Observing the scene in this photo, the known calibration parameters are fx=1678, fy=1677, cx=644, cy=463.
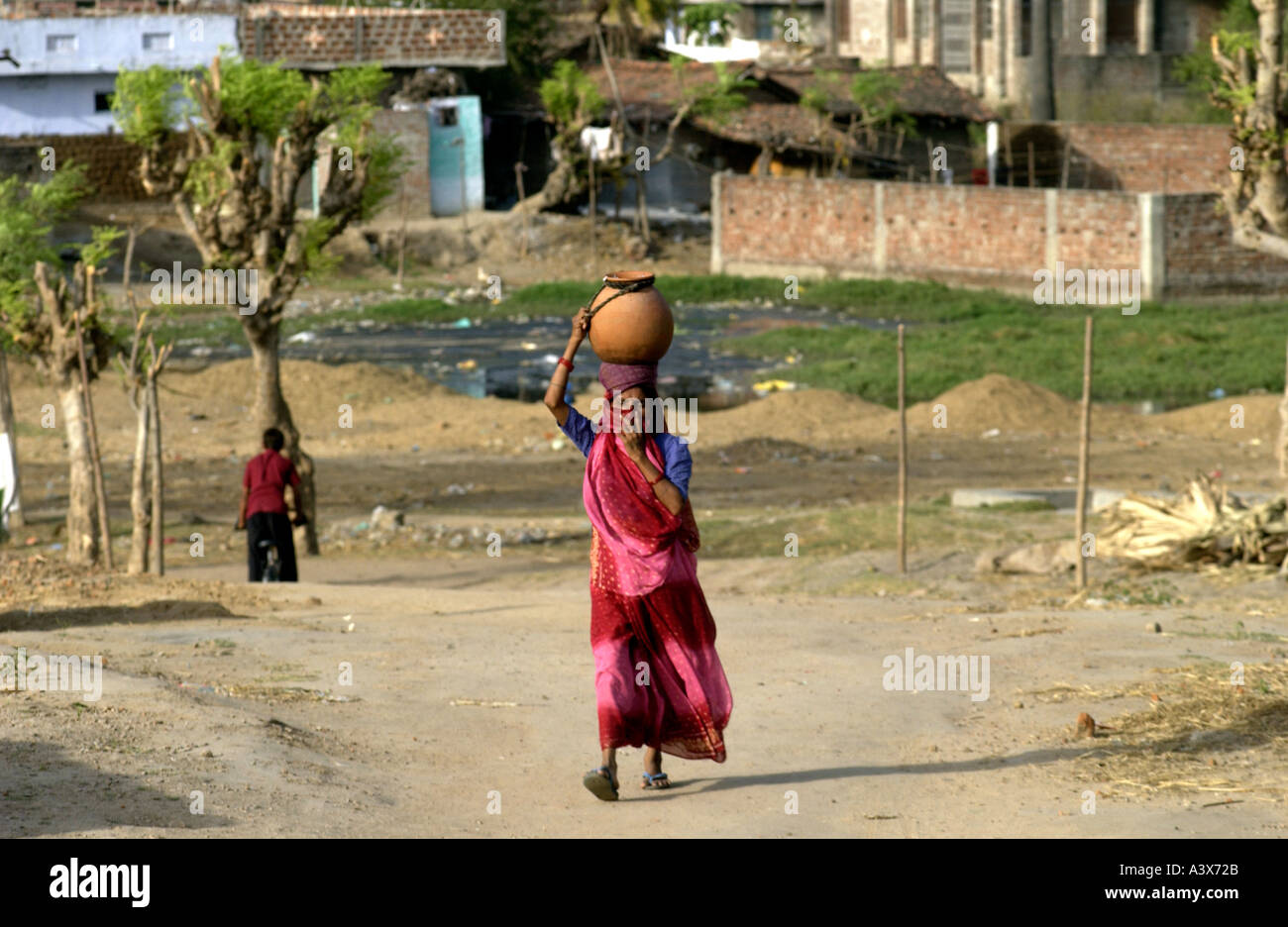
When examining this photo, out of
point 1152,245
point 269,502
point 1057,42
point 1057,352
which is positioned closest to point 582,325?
point 269,502

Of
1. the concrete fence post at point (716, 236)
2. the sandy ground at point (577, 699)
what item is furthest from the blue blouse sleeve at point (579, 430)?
the concrete fence post at point (716, 236)

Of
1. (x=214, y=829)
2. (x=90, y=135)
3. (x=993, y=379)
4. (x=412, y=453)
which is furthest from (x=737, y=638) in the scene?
(x=90, y=135)

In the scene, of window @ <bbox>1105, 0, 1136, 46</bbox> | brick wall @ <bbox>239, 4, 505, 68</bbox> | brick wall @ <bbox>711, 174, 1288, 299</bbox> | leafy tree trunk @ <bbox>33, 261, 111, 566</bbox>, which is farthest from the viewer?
window @ <bbox>1105, 0, 1136, 46</bbox>

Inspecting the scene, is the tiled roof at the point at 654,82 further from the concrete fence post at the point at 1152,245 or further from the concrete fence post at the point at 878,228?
the concrete fence post at the point at 1152,245

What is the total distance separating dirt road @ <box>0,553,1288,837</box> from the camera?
5762 mm

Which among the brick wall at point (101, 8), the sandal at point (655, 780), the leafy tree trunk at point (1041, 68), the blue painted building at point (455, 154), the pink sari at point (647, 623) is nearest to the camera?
the pink sari at point (647, 623)

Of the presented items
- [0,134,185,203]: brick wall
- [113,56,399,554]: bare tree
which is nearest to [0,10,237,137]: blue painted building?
[0,134,185,203]: brick wall

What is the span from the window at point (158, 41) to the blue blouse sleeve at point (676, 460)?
3728 centimetres

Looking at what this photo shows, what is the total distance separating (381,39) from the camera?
42.7 m

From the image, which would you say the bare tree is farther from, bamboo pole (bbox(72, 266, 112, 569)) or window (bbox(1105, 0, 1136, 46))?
window (bbox(1105, 0, 1136, 46))

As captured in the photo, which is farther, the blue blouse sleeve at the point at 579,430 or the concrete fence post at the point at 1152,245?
the concrete fence post at the point at 1152,245

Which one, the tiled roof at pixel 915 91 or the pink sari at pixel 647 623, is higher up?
the tiled roof at pixel 915 91

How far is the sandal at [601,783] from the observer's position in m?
6.09

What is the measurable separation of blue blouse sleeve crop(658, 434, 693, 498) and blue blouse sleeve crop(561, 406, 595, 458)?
0.30 meters
